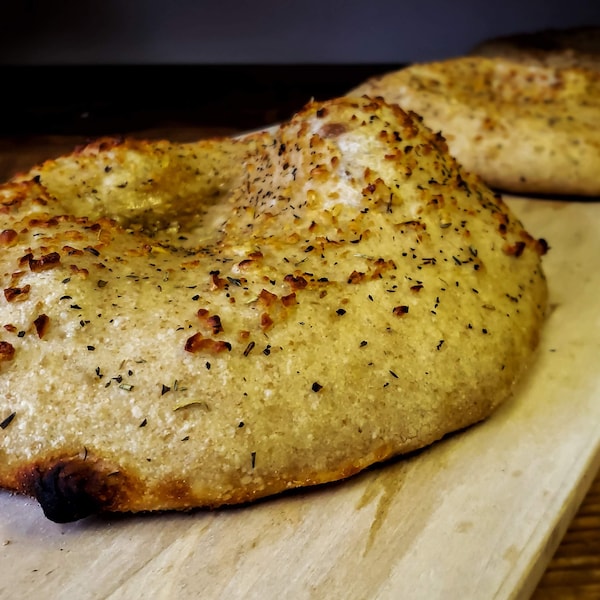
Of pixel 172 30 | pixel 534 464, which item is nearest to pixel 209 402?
pixel 534 464

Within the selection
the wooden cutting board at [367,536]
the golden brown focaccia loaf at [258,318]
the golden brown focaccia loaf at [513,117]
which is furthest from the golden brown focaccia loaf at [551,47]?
the wooden cutting board at [367,536]

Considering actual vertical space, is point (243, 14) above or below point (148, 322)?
above

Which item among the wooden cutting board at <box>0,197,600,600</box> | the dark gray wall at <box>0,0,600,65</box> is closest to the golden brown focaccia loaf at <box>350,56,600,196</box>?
the wooden cutting board at <box>0,197,600,600</box>

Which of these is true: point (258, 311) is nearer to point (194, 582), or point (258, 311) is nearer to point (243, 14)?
point (194, 582)

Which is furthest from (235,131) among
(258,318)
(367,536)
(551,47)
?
(367,536)

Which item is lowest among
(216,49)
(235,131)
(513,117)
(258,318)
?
(258,318)

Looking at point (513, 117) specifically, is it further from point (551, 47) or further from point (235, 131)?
point (551, 47)
